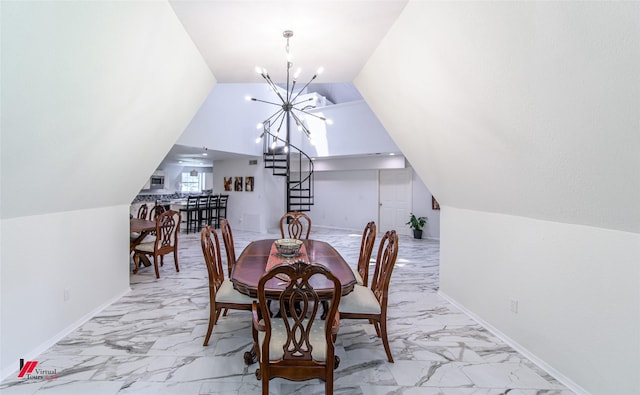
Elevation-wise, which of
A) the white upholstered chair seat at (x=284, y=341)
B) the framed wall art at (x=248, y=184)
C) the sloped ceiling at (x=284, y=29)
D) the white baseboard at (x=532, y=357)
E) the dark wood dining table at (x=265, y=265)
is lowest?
the white baseboard at (x=532, y=357)

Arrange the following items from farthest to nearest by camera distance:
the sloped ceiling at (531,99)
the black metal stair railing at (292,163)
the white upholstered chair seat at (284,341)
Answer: the black metal stair railing at (292,163) < the white upholstered chair seat at (284,341) < the sloped ceiling at (531,99)

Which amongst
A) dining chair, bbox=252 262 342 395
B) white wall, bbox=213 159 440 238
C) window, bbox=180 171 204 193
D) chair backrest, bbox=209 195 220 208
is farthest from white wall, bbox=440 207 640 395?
window, bbox=180 171 204 193

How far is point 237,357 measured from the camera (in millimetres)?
2215

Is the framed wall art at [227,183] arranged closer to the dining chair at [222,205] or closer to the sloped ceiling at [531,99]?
the dining chair at [222,205]

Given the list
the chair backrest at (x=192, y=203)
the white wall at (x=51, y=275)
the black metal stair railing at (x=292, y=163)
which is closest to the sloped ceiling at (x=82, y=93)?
the white wall at (x=51, y=275)

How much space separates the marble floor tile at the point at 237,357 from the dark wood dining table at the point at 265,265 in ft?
2.10

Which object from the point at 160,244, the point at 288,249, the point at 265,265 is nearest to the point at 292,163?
the point at 160,244

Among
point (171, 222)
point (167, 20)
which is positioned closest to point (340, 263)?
point (167, 20)

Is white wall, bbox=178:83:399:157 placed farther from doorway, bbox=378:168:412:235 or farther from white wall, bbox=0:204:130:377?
white wall, bbox=0:204:130:377

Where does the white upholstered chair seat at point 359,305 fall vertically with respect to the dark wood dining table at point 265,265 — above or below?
below

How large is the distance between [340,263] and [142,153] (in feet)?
8.21

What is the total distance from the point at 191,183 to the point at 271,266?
1224cm

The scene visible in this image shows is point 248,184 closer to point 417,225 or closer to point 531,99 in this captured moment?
point 417,225

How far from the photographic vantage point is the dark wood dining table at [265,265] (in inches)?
74.8
